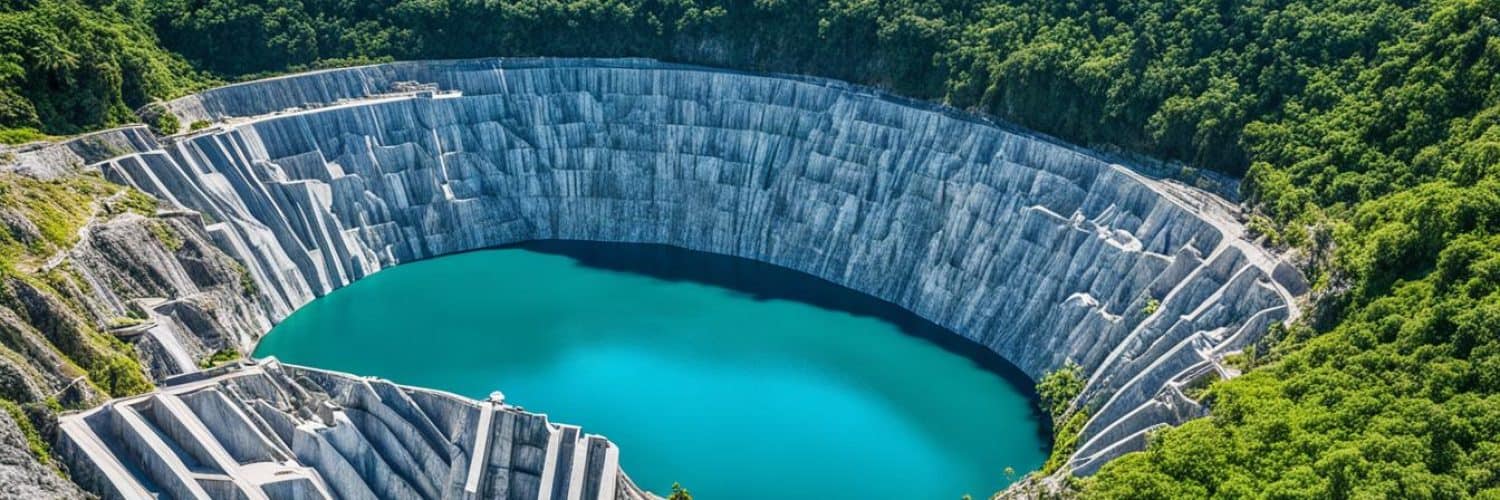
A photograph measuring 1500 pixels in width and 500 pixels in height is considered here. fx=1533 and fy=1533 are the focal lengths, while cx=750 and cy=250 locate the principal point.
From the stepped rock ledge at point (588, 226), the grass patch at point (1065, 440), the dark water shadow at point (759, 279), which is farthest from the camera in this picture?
the dark water shadow at point (759, 279)

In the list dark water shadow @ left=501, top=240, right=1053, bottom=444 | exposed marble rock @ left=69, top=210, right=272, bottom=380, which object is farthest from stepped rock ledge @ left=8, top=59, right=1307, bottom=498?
dark water shadow @ left=501, top=240, right=1053, bottom=444

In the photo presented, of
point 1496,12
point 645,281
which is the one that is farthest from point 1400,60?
point 645,281

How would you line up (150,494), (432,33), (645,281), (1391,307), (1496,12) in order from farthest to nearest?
(432,33)
(645,281)
(1496,12)
(1391,307)
(150,494)

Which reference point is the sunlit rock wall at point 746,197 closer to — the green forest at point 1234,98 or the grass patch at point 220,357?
the green forest at point 1234,98

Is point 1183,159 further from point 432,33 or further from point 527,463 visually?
point 432,33

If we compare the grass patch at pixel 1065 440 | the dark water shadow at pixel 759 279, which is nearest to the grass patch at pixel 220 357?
the dark water shadow at pixel 759 279

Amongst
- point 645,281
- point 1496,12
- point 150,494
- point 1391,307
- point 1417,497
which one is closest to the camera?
point 1417,497
